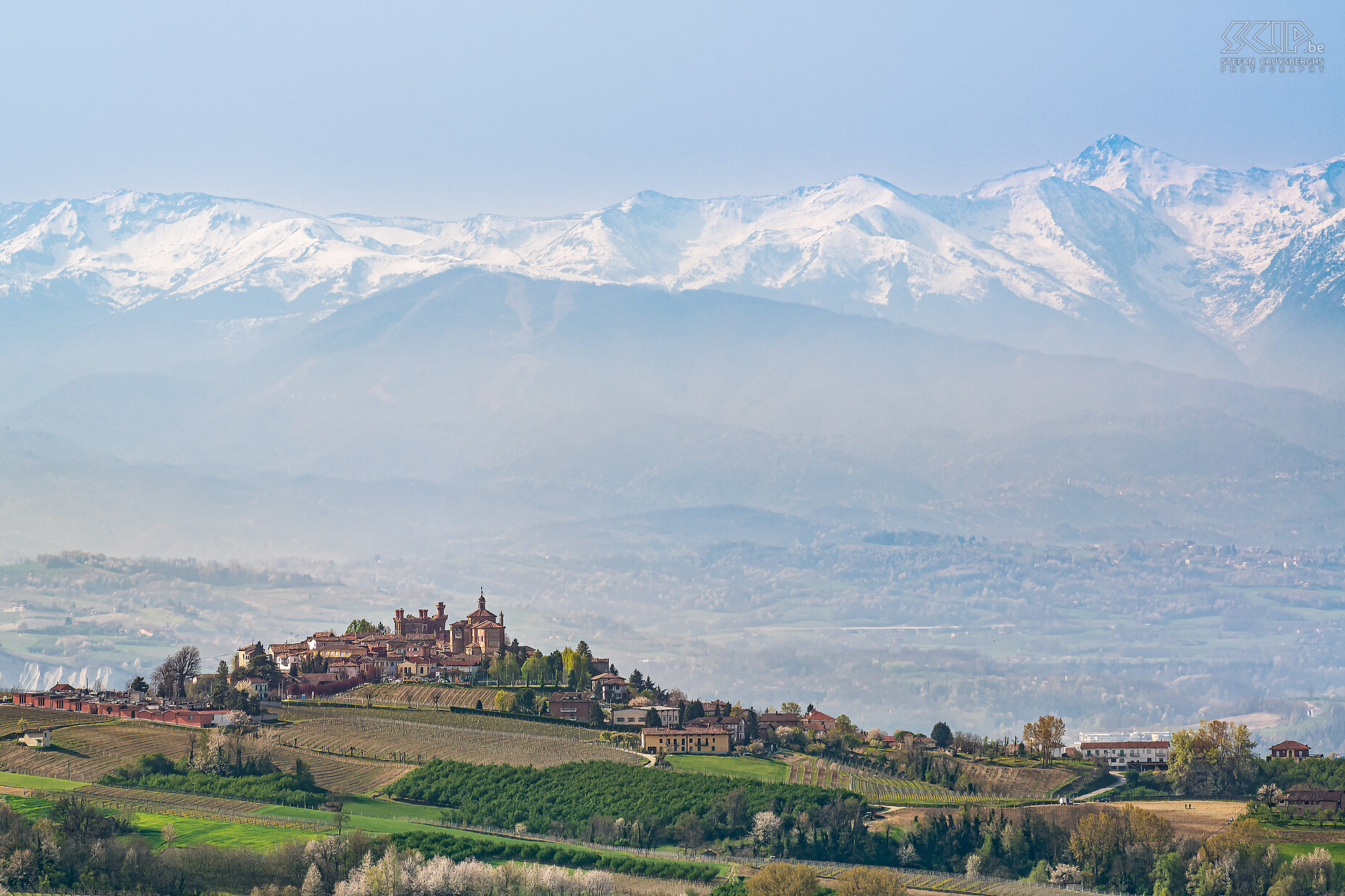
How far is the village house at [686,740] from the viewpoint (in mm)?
123375

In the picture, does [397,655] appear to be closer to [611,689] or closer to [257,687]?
[257,687]

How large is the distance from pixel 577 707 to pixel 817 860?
3727 cm

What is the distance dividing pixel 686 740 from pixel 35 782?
43.0m

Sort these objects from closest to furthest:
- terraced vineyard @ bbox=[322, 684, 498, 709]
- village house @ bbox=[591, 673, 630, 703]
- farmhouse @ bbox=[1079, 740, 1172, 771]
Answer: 1. farmhouse @ bbox=[1079, 740, 1172, 771]
2. terraced vineyard @ bbox=[322, 684, 498, 709]
3. village house @ bbox=[591, 673, 630, 703]

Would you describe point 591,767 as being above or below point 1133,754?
below

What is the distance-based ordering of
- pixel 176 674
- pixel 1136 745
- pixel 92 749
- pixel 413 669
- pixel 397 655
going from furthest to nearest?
1. pixel 397 655
2. pixel 413 669
3. pixel 176 674
4. pixel 1136 745
5. pixel 92 749

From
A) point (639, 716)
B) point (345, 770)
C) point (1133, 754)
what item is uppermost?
point (639, 716)

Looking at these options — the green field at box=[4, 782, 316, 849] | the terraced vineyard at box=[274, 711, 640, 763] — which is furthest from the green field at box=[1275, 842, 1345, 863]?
the green field at box=[4, 782, 316, 849]

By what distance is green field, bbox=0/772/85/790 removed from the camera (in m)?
103

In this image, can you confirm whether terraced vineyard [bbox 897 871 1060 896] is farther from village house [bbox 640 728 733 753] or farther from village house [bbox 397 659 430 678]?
village house [bbox 397 659 430 678]

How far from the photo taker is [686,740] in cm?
12488

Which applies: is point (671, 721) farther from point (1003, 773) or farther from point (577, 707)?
point (1003, 773)

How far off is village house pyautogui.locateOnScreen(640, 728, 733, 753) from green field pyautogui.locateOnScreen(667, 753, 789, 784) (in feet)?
3.53

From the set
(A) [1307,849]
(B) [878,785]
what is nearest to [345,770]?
(B) [878,785]
